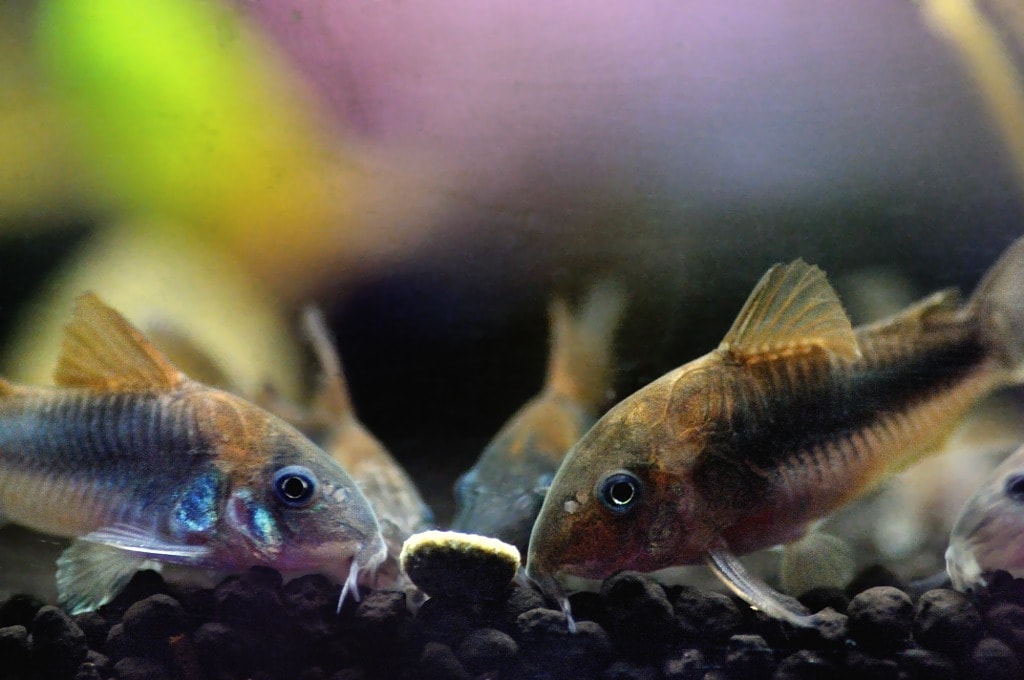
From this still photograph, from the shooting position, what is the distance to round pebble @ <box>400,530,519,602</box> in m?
1.60

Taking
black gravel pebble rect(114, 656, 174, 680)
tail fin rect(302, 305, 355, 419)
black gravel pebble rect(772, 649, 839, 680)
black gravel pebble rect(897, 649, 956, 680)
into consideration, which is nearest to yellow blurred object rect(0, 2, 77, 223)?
tail fin rect(302, 305, 355, 419)

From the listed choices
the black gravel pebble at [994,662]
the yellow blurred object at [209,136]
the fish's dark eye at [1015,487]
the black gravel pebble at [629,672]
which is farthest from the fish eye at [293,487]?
the fish's dark eye at [1015,487]

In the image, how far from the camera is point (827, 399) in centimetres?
186

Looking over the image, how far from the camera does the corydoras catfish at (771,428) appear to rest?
1.72 m

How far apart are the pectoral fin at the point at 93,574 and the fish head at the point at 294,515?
1.10 ft

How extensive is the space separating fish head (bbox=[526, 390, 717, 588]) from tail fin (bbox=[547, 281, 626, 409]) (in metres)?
0.90

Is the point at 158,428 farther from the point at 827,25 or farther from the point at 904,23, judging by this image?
the point at 904,23

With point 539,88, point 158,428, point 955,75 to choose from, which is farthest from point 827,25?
point 158,428

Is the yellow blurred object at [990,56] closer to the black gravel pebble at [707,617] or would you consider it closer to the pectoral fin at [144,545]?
the black gravel pebble at [707,617]

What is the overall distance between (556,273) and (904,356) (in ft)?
4.08

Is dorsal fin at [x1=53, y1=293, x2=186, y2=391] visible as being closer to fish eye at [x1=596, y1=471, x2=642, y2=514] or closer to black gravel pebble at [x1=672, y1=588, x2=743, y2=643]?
fish eye at [x1=596, y1=471, x2=642, y2=514]

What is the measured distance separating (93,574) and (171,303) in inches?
44.8

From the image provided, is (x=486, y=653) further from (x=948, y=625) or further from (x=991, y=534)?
(x=991, y=534)

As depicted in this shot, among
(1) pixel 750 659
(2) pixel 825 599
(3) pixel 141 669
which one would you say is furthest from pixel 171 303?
(2) pixel 825 599
